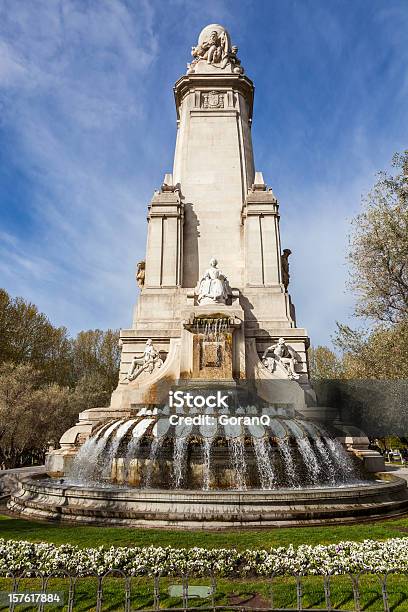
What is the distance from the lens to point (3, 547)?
6504mm

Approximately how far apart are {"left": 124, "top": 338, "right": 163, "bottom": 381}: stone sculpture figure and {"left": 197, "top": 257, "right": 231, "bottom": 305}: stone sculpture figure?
2.65 metres

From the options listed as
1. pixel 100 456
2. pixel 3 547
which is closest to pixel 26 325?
pixel 100 456

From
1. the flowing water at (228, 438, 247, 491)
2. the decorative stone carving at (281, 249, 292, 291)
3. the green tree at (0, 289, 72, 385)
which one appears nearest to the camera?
the flowing water at (228, 438, 247, 491)

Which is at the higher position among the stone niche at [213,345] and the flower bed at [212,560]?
the stone niche at [213,345]

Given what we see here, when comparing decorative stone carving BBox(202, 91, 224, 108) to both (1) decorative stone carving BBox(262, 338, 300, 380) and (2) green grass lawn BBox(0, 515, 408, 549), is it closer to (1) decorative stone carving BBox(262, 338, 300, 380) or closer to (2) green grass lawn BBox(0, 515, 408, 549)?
(1) decorative stone carving BBox(262, 338, 300, 380)

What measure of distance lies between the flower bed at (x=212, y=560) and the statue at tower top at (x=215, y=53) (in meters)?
25.0

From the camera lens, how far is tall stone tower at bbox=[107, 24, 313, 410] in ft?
54.9

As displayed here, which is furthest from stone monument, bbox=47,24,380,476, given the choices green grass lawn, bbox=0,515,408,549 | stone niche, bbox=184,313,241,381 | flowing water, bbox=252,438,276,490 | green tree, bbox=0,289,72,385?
green tree, bbox=0,289,72,385

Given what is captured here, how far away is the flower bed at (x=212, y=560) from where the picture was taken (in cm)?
567

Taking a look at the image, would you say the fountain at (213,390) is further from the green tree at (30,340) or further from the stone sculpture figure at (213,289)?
the green tree at (30,340)

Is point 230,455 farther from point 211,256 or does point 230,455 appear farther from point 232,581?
point 211,256

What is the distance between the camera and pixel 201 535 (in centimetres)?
732

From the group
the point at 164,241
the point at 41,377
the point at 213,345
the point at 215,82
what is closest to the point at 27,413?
the point at 41,377

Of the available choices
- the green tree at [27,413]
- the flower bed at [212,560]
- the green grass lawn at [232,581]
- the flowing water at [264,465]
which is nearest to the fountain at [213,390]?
the flowing water at [264,465]
